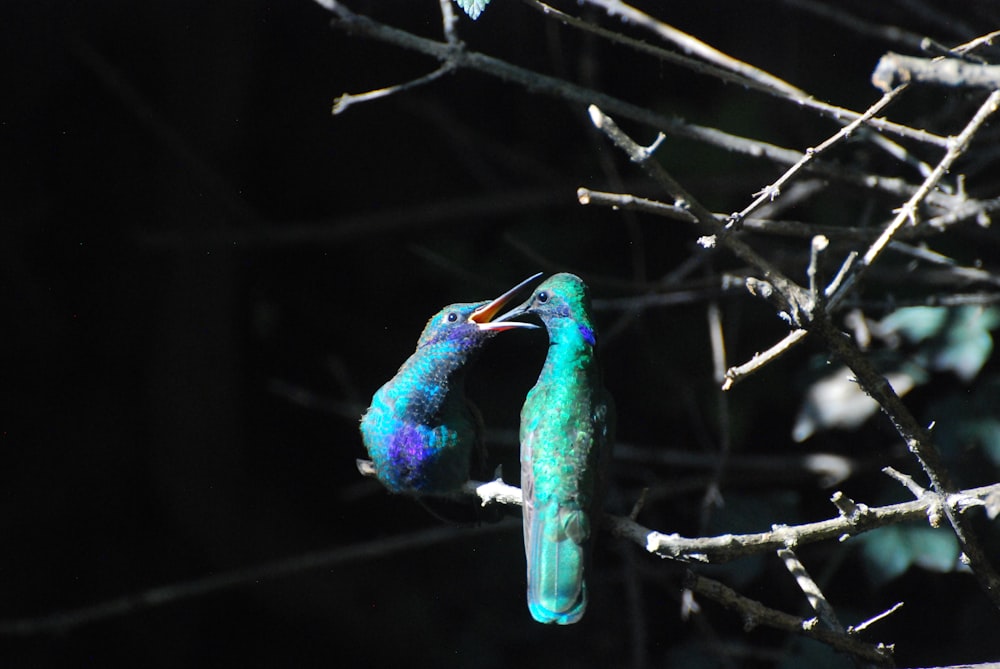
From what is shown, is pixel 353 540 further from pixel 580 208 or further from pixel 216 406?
pixel 580 208

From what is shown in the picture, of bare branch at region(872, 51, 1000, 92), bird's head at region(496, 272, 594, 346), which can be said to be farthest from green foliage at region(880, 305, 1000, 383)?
bare branch at region(872, 51, 1000, 92)

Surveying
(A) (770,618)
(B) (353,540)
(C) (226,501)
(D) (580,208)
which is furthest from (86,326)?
(A) (770,618)

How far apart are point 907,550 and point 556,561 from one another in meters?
1.05

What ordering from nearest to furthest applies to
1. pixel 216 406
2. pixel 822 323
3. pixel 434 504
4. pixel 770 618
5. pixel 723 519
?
pixel 822 323 → pixel 770 618 → pixel 434 504 → pixel 723 519 → pixel 216 406

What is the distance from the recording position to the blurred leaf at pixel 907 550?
2758 mm

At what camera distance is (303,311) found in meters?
4.68

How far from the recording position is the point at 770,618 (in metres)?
2.00

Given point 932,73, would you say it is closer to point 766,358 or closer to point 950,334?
point 766,358

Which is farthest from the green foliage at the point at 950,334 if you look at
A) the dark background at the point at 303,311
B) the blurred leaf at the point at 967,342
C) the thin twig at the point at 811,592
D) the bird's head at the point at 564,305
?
the thin twig at the point at 811,592

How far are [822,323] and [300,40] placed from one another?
3.32 m

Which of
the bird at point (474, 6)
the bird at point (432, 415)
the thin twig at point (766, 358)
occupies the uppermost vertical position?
the bird at point (474, 6)

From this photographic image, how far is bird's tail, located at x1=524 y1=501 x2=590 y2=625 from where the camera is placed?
7.33ft

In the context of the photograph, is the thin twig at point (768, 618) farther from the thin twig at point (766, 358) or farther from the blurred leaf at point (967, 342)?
the blurred leaf at point (967, 342)

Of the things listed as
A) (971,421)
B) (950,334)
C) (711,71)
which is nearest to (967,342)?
(950,334)
